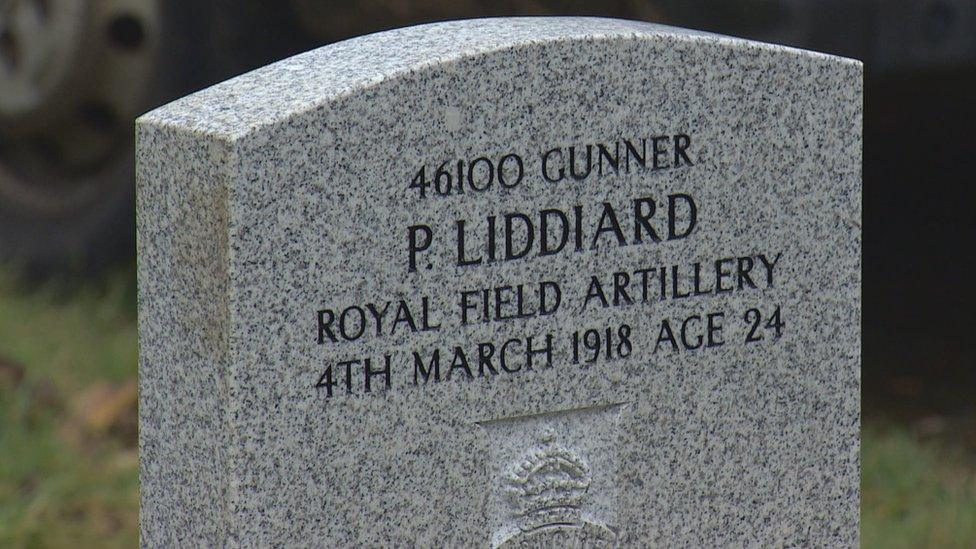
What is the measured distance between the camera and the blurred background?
385 centimetres

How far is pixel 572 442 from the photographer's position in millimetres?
2818

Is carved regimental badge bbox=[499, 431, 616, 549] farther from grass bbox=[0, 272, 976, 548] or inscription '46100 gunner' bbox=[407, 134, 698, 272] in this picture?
grass bbox=[0, 272, 976, 548]

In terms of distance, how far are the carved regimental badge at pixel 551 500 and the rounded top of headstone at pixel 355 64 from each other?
2.07 feet
